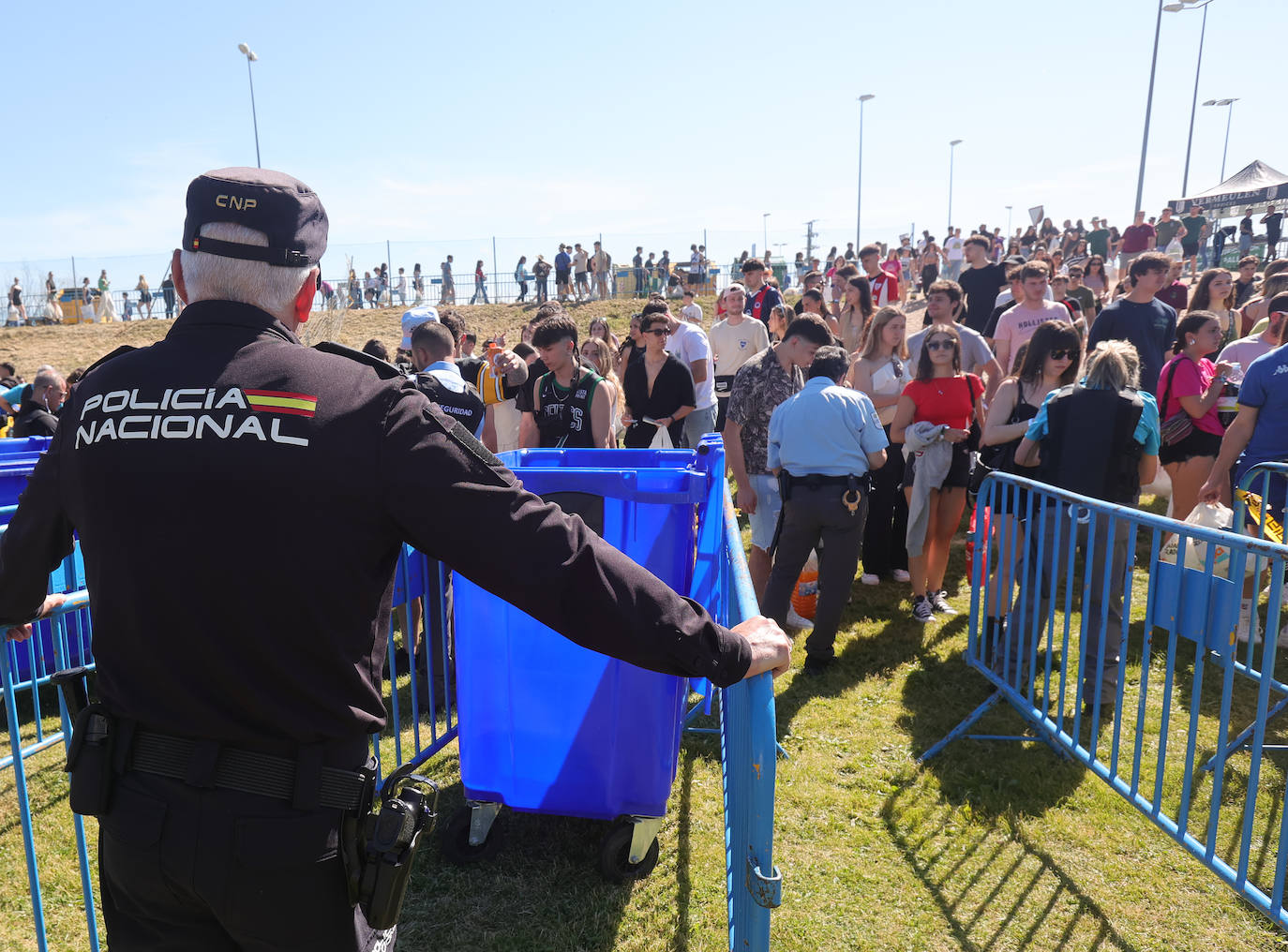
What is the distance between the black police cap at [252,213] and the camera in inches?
59.1

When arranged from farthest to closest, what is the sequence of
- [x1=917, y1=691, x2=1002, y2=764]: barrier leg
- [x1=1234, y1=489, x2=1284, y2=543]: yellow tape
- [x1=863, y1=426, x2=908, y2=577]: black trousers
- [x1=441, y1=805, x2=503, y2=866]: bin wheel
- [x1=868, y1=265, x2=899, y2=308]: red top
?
[x1=868, y1=265, x2=899, y2=308]: red top < [x1=863, y1=426, x2=908, y2=577]: black trousers < [x1=1234, y1=489, x2=1284, y2=543]: yellow tape < [x1=917, y1=691, x2=1002, y2=764]: barrier leg < [x1=441, y1=805, x2=503, y2=866]: bin wheel

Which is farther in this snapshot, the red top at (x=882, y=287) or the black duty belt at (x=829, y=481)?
the red top at (x=882, y=287)

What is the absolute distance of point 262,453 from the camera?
135cm

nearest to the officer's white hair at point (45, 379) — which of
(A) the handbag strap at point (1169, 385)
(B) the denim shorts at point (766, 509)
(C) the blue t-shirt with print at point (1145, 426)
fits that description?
(B) the denim shorts at point (766, 509)

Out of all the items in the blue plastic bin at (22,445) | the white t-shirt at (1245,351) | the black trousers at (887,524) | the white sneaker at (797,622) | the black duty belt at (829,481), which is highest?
the white t-shirt at (1245,351)

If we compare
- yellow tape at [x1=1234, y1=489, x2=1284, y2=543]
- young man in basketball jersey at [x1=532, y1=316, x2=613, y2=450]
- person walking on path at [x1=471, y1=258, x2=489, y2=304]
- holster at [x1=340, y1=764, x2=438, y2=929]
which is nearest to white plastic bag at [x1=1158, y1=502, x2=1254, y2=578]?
yellow tape at [x1=1234, y1=489, x2=1284, y2=543]

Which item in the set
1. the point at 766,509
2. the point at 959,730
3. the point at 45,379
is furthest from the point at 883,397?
the point at 45,379

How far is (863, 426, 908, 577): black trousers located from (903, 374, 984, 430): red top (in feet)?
2.27

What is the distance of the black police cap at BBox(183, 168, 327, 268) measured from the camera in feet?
4.92

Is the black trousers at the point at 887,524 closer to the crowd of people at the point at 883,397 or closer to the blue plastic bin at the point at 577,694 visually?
the crowd of people at the point at 883,397

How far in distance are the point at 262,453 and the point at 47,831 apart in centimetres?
353

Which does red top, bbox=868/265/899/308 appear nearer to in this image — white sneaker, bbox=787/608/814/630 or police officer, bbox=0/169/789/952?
white sneaker, bbox=787/608/814/630

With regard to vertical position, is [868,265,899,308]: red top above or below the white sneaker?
above

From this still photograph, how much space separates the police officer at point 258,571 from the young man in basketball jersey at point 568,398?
398 cm
